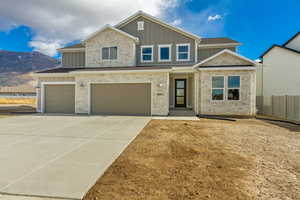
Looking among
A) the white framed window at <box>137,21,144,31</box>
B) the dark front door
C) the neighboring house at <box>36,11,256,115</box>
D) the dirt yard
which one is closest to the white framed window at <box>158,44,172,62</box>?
the neighboring house at <box>36,11,256,115</box>

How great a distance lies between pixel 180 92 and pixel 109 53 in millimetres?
7413

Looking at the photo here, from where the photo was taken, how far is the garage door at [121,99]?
10.5 metres

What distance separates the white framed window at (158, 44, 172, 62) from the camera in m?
12.9

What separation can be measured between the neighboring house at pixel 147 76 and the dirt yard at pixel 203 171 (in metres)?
5.57

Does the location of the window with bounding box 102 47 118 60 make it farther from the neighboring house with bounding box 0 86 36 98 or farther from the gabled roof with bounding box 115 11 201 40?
the neighboring house with bounding box 0 86 36 98

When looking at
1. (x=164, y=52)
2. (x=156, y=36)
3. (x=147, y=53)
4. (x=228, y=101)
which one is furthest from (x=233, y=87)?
(x=156, y=36)

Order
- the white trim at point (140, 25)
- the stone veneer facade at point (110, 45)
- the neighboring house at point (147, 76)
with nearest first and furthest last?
the neighboring house at point (147, 76) < the stone veneer facade at point (110, 45) < the white trim at point (140, 25)

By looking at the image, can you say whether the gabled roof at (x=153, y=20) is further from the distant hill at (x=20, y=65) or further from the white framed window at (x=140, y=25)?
the distant hill at (x=20, y=65)

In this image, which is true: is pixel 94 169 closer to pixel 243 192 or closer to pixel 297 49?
pixel 243 192

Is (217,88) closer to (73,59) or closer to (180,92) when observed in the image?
(180,92)

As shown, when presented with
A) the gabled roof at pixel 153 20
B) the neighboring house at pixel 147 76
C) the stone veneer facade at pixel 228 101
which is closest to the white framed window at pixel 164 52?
the neighboring house at pixel 147 76

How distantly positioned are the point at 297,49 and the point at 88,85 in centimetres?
1948

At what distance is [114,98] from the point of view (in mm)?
10828

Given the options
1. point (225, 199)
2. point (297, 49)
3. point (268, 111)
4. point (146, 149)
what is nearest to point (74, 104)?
point (146, 149)
